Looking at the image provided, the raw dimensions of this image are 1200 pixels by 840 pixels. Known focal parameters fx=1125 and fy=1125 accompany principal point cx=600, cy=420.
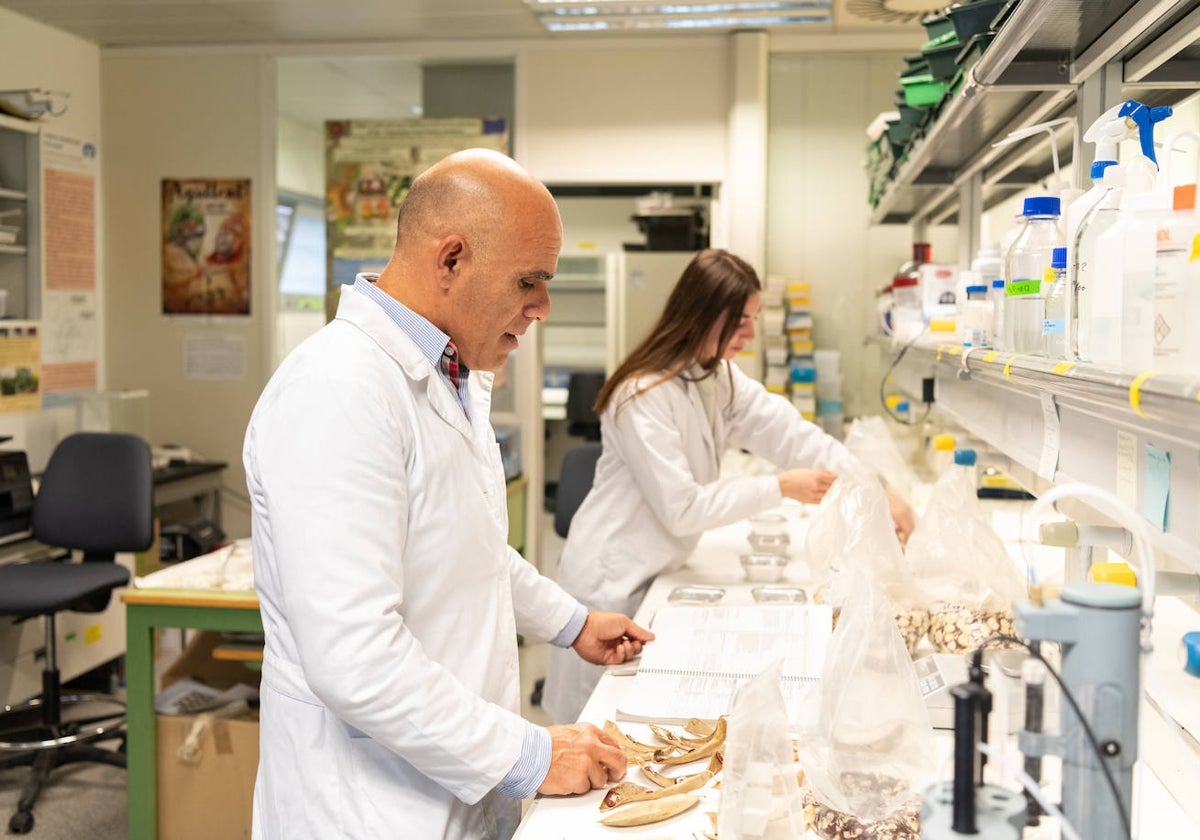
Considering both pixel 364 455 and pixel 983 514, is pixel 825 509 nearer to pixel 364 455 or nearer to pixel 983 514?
pixel 983 514

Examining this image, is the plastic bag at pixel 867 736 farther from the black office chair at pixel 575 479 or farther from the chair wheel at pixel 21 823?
the chair wheel at pixel 21 823

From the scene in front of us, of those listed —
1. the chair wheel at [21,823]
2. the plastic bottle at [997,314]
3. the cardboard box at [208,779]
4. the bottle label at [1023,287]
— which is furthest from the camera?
the chair wheel at [21,823]

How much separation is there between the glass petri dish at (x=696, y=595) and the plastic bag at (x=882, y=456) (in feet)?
2.27

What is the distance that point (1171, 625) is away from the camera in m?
1.70

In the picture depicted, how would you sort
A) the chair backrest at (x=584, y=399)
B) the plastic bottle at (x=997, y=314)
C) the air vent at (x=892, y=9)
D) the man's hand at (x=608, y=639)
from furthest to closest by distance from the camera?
the chair backrest at (x=584, y=399) < the air vent at (x=892, y=9) < the man's hand at (x=608, y=639) < the plastic bottle at (x=997, y=314)

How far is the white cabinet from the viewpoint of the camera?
4.55m

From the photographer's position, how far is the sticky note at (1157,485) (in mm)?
1191

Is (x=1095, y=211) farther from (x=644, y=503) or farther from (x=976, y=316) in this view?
(x=644, y=503)

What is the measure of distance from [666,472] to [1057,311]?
1.31 meters

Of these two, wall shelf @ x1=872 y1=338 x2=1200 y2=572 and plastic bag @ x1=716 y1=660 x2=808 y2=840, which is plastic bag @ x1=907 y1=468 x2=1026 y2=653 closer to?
wall shelf @ x1=872 y1=338 x2=1200 y2=572

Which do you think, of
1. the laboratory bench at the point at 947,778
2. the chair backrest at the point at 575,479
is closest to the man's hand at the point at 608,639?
the laboratory bench at the point at 947,778

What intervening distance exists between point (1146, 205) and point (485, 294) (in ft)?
2.65

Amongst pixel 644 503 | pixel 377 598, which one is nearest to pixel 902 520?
pixel 644 503

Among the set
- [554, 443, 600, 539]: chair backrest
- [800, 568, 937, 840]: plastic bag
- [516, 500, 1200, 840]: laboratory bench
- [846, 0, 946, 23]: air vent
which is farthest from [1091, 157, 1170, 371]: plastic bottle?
[846, 0, 946, 23]: air vent
